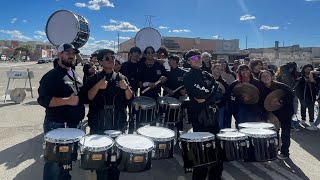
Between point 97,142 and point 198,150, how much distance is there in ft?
4.09

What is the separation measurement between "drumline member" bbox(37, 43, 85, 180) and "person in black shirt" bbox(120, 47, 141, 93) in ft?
6.49

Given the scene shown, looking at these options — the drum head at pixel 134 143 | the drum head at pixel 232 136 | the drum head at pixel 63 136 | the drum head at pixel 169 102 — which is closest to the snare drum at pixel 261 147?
the drum head at pixel 232 136

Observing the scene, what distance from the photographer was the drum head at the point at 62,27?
20.9 ft

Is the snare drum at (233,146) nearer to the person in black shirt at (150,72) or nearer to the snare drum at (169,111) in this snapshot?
the snare drum at (169,111)

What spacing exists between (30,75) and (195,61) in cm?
967

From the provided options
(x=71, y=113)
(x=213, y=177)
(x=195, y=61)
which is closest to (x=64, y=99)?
(x=71, y=113)

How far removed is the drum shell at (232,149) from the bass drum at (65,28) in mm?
3952

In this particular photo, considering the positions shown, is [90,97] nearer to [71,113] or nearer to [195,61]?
[71,113]

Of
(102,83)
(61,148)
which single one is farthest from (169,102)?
(61,148)

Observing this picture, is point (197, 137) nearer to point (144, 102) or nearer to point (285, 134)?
point (144, 102)

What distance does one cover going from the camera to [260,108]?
5613 millimetres

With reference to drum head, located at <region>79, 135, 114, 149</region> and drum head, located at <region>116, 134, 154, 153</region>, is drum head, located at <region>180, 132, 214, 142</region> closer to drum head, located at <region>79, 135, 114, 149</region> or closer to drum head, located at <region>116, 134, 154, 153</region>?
drum head, located at <region>116, 134, 154, 153</region>

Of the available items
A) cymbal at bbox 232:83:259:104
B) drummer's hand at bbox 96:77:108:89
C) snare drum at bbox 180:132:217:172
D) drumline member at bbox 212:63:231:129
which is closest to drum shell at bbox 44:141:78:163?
drummer's hand at bbox 96:77:108:89

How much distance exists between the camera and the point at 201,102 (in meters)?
4.20
